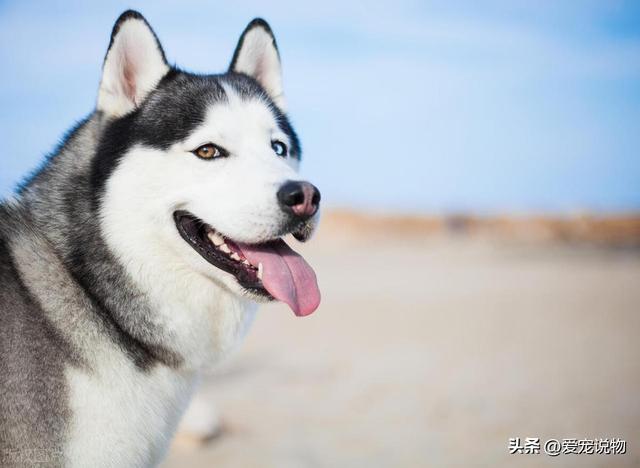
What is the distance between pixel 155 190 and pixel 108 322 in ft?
2.20

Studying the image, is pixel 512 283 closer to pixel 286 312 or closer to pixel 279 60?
pixel 286 312

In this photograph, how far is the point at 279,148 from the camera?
11.4ft

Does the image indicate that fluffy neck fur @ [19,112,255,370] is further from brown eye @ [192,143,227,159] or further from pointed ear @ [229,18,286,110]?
pointed ear @ [229,18,286,110]

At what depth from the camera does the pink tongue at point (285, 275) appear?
3.01m

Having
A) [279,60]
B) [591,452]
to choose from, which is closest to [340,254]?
[591,452]

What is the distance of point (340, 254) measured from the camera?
2675cm

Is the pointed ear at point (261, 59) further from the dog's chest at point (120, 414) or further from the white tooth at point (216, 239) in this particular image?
the dog's chest at point (120, 414)

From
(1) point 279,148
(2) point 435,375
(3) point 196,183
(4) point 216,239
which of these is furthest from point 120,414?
(2) point 435,375

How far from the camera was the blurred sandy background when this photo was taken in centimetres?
584

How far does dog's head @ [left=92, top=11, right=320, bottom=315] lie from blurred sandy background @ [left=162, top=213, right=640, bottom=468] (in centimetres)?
305

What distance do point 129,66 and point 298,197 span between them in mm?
1238

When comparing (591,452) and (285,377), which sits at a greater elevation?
(591,452)

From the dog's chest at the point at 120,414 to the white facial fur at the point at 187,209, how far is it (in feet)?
0.79

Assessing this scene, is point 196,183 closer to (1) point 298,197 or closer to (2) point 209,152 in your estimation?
(2) point 209,152
